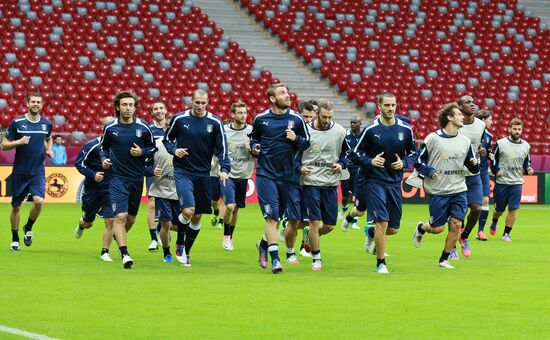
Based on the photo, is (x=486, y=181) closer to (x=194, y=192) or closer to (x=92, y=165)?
(x=194, y=192)

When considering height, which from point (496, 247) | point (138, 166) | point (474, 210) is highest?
point (138, 166)

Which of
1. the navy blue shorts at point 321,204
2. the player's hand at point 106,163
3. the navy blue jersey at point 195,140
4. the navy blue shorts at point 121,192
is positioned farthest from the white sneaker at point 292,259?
the player's hand at point 106,163

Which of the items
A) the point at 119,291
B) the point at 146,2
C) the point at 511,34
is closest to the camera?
the point at 119,291

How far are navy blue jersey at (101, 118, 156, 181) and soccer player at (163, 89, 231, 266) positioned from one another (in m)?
0.32

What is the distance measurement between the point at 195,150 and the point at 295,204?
1522 mm

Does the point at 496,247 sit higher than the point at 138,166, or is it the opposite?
the point at 138,166

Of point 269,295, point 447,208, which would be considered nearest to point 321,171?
point 447,208

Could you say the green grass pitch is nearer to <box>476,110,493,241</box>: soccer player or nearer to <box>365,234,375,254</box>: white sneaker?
<box>365,234,375,254</box>: white sneaker

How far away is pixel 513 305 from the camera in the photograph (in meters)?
10.7

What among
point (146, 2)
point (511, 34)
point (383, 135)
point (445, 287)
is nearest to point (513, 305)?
point (445, 287)

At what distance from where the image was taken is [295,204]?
14344 millimetres

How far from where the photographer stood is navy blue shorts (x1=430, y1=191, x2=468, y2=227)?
47.7 feet

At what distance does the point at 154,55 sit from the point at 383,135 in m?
26.0

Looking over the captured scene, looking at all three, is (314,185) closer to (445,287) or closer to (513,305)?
(445,287)
